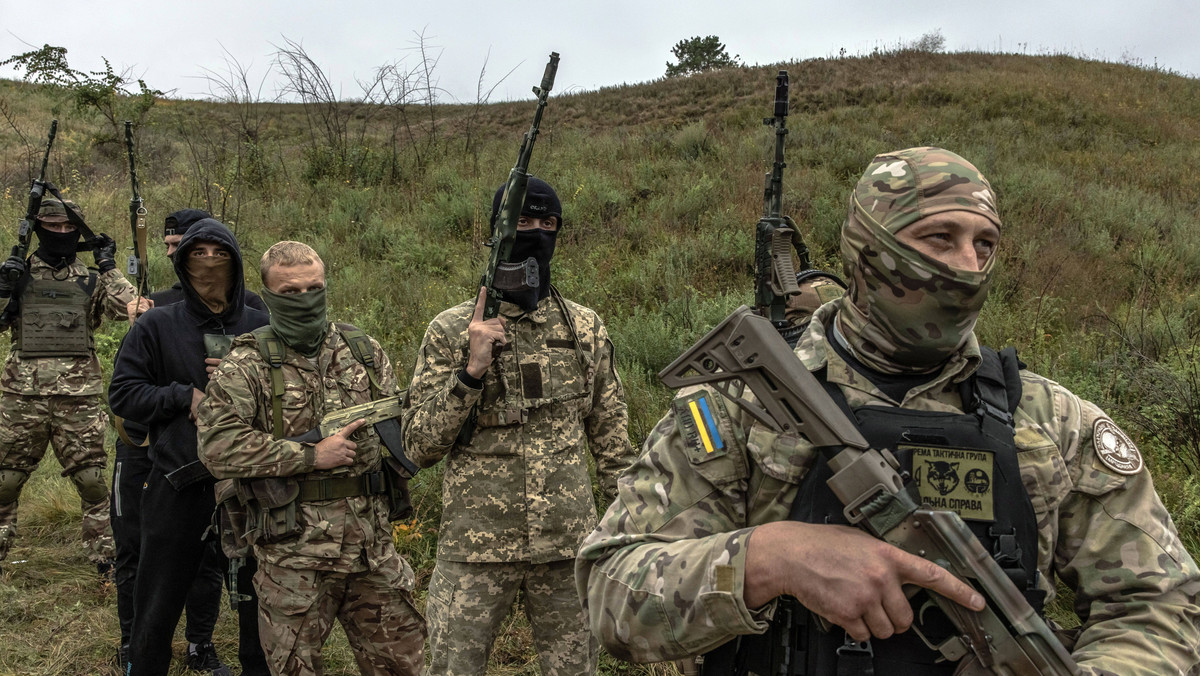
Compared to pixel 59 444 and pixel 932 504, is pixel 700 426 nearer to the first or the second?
pixel 932 504

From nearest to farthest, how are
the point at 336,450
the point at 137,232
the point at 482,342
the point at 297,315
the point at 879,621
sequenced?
the point at 879,621 → the point at 482,342 → the point at 336,450 → the point at 297,315 → the point at 137,232

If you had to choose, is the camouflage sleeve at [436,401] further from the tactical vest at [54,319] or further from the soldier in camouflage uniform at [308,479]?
the tactical vest at [54,319]

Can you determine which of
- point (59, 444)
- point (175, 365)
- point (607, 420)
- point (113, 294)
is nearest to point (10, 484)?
point (59, 444)

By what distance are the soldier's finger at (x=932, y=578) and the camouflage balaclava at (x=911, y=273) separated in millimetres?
429

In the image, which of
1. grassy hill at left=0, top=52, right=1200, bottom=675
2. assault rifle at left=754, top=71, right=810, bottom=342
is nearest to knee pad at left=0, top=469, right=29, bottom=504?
grassy hill at left=0, top=52, right=1200, bottom=675

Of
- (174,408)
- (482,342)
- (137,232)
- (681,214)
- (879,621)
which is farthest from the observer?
(681,214)

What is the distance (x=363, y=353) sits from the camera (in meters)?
3.42

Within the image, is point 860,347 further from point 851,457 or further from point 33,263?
point 33,263

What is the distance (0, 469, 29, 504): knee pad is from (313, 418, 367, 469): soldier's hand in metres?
3.42

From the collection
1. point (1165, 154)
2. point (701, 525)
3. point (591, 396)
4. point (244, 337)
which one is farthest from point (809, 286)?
point (1165, 154)

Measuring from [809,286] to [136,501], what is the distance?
3387 mm

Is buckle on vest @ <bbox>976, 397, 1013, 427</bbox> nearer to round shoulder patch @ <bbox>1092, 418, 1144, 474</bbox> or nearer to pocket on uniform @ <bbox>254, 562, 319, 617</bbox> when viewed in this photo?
round shoulder patch @ <bbox>1092, 418, 1144, 474</bbox>

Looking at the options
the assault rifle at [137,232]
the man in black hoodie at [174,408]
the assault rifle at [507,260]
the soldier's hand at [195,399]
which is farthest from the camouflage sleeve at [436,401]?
the assault rifle at [137,232]

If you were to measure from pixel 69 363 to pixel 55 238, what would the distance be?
2.85ft
